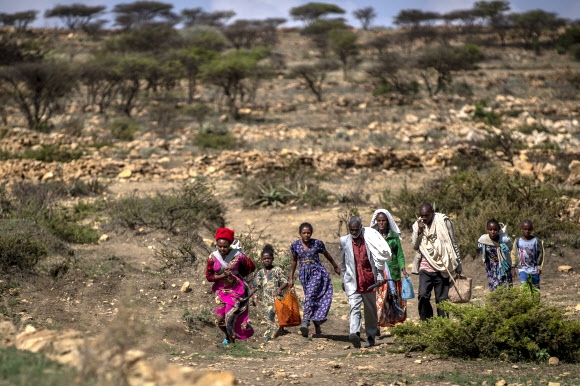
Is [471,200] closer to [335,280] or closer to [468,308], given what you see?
[335,280]

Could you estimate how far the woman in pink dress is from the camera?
6.79m

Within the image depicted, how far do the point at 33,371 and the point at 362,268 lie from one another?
3971 millimetres

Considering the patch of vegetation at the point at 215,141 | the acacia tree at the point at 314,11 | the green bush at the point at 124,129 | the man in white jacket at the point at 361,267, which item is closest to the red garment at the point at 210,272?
the man in white jacket at the point at 361,267

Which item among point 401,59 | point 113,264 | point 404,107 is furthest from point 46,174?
point 401,59

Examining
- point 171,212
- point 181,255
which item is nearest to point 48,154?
point 171,212

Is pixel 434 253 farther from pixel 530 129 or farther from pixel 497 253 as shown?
pixel 530 129

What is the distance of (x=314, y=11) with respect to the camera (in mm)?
62531

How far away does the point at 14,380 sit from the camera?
3.32 m

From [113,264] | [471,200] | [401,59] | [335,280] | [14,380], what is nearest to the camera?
[14,380]

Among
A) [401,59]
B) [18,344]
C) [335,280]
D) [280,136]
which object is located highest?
[401,59]

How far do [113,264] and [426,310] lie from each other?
12.3ft

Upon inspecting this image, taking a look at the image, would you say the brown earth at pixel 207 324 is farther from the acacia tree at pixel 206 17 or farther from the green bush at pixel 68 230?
the acacia tree at pixel 206 17

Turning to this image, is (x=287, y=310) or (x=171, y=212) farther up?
(x=171, y=212)

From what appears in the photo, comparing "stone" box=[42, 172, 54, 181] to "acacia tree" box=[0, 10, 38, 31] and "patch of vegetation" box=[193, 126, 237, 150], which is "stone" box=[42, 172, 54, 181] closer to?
"patch of vegetation" box=[193, 126, 237, 150]
